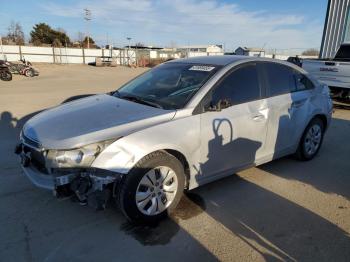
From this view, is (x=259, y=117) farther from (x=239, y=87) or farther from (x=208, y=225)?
(x=208, y=225)

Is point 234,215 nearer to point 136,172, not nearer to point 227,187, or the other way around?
point 227,187

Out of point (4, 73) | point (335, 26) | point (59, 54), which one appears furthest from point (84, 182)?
point (59, 54)

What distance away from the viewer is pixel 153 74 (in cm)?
460

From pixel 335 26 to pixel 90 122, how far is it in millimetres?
17631

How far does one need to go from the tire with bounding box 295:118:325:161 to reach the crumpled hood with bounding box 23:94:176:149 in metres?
2.69

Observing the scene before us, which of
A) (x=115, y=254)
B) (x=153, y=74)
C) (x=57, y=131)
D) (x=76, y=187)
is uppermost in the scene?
(x=153, y=74)

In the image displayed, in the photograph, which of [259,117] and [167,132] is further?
[259,117]

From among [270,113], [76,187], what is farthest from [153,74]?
[76,187]

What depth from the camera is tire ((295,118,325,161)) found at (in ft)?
16.7

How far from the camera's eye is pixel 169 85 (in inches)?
159

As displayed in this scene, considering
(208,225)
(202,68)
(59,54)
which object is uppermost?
(59,54)

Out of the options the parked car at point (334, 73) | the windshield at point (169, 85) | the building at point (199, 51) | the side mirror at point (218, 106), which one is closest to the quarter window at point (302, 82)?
the windshield at point (169, 85)

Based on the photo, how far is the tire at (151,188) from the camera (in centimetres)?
304

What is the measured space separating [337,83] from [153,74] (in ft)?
25.1
